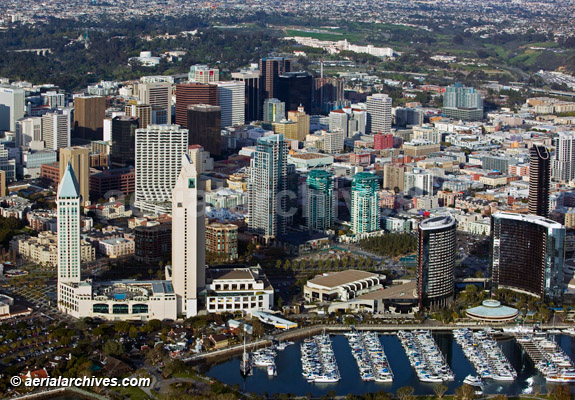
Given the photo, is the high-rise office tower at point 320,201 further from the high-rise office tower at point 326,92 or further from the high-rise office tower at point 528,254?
the high-rise office tower at point 326,92

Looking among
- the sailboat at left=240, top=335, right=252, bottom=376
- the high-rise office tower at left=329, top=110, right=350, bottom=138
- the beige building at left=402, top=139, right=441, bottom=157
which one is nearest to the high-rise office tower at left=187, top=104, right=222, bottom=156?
the high-rise office tower at left=329, top=110, right=350, bottom=138

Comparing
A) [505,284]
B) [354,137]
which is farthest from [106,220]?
[354,137]

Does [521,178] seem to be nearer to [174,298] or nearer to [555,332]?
[555,332]

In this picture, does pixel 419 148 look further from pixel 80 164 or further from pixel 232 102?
pixel 80 164

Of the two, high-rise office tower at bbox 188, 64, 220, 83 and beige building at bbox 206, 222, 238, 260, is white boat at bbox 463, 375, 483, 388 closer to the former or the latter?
beige building at bbox 206, 222, 238, 260

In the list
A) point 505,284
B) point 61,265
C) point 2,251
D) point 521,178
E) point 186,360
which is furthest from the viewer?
point 521,178

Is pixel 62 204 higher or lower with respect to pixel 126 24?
lower

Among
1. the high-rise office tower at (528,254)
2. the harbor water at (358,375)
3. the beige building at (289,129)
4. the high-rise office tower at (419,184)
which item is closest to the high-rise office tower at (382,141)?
the beige building at (289,129)
